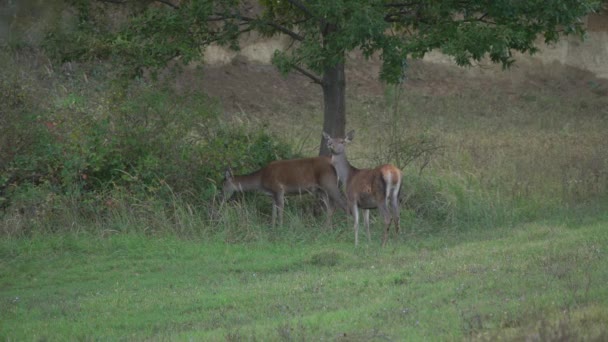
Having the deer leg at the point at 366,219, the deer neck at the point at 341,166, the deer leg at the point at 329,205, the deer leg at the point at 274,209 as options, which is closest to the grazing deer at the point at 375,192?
the deer leg at the point at 366,219

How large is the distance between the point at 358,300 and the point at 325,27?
7.87m

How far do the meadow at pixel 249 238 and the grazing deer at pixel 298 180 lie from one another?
35 centimetres

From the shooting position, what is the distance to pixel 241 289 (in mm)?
11562

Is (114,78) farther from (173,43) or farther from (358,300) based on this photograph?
(358,300)

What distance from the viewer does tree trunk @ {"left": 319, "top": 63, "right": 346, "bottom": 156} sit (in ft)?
59.5

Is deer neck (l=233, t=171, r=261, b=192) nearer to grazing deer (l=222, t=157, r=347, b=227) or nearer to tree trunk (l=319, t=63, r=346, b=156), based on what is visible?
grazing deer (l=222, t=157, r=347, b=227)

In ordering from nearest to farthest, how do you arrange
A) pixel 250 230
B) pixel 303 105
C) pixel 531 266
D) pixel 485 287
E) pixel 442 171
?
pixel 485 287, pixel 531 266, pixel 250 230, pixel 442 171, pixel 303 105

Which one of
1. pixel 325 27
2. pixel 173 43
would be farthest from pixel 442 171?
pixel 173 43

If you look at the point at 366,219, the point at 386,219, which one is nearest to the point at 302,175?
the point at 366,219

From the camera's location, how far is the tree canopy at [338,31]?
51.1 feet

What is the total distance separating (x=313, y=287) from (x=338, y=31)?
19.4 ft

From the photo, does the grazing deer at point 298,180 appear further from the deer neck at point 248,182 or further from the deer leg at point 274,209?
the deer neck at point 248,182

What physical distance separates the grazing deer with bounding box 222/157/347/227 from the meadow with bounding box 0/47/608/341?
0.35 m

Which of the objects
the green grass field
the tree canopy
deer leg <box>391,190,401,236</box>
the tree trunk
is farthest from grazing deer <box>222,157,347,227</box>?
deer leg <box>391,190,401,236</box>
